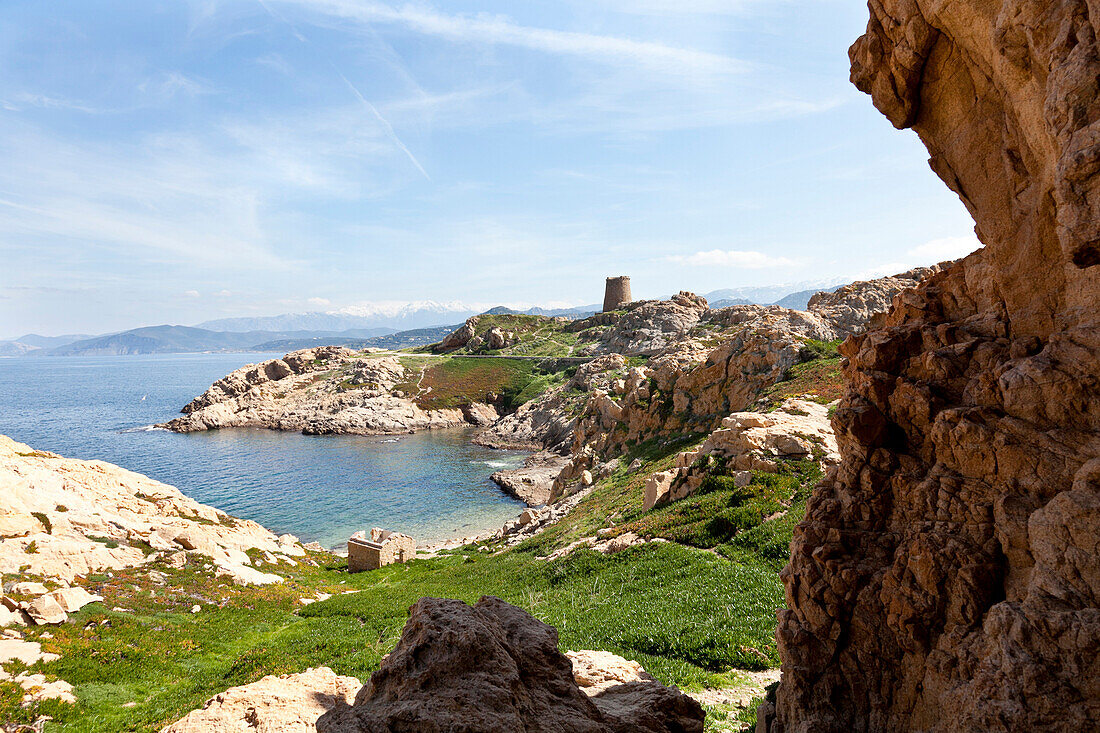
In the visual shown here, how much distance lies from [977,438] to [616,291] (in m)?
176

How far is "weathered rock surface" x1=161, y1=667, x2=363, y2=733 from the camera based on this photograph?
9.48m

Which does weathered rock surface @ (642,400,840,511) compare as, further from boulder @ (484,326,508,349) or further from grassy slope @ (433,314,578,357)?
boulder @ (484,326,508,349)

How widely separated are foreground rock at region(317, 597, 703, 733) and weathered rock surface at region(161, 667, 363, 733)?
12.5 ft

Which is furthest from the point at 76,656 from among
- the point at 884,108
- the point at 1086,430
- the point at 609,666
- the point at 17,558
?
the point at 884,108

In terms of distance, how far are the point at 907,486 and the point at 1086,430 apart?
208 centimetres

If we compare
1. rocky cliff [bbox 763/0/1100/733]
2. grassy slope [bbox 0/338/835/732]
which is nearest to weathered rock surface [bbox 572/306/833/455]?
grassy slope [bbox 0/338/835/732]

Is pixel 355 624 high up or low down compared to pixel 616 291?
down

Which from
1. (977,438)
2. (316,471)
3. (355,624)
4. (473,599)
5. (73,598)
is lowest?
(316,471)

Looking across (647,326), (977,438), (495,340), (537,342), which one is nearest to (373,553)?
(977,438)

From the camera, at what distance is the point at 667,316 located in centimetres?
13775

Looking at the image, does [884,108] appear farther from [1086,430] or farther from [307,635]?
[307,635]

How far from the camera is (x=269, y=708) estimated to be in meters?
10.0

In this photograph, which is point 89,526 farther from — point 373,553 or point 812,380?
point 812,380

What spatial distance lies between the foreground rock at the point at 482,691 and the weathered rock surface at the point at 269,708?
3.82 meters
